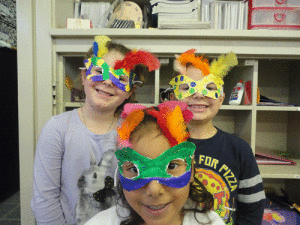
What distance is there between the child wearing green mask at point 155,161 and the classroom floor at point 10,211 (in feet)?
5.62

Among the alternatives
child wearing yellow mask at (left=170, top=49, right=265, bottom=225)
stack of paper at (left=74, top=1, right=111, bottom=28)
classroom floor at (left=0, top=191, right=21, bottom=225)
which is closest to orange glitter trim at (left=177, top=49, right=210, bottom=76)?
child wearing yellow mask at (left=170, top=49, right=265, bottom=225)

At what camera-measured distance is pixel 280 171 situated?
133 cm

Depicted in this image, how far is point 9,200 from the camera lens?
2.00 m

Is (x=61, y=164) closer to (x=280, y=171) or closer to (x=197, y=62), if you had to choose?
(x=197, y=62)

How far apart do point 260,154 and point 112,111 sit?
4.13ft

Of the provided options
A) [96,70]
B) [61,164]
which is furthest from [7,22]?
[61,164]

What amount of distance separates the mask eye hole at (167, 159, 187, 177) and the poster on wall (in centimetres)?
244

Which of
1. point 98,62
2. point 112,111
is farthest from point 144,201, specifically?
point 98,62

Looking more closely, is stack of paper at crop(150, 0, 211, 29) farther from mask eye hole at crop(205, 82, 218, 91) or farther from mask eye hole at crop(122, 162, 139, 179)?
mask eye hole at crop(122, 162, 139, 179)

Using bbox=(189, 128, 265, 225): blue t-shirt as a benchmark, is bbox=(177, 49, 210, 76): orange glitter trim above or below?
above

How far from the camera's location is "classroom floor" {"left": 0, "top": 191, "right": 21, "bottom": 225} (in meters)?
1.65

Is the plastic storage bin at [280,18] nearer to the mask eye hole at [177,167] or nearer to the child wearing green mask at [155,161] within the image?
the child wearing green mask at [155,161]

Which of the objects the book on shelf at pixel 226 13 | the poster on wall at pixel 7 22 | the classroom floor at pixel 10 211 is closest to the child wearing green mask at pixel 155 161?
the book on shelf at pixel 226 13

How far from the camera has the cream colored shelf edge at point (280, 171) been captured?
50.5 inches
